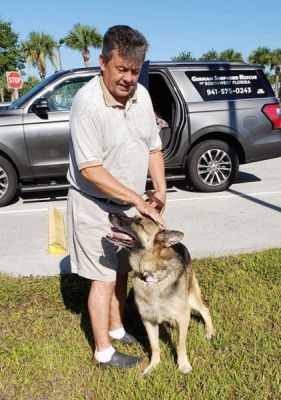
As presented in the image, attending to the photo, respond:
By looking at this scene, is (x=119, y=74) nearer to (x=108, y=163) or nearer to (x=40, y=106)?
(x=108, y=163)

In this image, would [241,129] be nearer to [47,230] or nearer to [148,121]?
[47,230]

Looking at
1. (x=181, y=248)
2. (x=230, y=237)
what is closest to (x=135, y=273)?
(x=181, y=248)

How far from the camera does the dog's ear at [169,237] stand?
2.31 meters

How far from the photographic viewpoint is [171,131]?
6.76 meters

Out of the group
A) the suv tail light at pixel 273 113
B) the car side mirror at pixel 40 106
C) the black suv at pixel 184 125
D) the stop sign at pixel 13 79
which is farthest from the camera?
the stop sign at pixel 13 79

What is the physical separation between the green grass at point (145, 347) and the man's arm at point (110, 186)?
1.09 meters

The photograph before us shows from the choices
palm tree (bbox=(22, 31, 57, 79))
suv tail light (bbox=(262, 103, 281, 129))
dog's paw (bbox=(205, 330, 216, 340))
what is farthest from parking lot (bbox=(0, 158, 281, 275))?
palm tree (bbox=(22, 31, 57, 79))

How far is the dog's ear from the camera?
231cm

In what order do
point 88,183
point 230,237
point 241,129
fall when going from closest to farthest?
point 88,183 < point 230,237 < point 241,129

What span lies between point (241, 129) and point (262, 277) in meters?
3.56

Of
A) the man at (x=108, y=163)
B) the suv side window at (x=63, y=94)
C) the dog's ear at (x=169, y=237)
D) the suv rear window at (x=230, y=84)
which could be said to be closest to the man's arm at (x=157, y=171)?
the man at (x=108, y=163)

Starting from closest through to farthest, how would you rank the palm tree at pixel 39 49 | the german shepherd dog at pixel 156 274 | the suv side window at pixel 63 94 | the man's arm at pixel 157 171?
the german shepherd dog at pixel 156 274 < the man's arm at pixel 157 171 < the suv side window at pixel 63 94 < the palm tree at pixel 39 49

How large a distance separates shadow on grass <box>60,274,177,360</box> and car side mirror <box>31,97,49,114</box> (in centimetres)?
295

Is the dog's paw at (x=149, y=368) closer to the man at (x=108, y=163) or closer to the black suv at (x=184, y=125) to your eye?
the man at (x=108, y=163)
